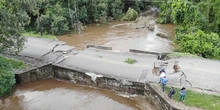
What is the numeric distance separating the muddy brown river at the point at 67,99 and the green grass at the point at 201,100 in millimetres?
1803

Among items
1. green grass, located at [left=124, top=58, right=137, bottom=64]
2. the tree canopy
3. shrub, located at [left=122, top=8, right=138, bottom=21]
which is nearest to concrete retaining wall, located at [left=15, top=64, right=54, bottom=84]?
green grass, located at [left=124, top=58, right=137, bottom=64]

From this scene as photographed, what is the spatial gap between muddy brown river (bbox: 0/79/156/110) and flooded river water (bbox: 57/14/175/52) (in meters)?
7.33

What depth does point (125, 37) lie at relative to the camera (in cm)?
2319

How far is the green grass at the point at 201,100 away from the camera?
999 cm

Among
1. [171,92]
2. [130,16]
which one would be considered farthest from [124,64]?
[130,16]

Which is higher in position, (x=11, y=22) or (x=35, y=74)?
(x=11, y=22)

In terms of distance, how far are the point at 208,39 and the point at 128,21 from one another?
566 inches

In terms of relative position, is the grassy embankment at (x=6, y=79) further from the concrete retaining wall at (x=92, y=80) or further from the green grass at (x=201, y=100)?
the green grass at (x=201, y=100)

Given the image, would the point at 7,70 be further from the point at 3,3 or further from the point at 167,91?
the point at 167,91

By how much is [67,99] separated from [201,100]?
6833 mm

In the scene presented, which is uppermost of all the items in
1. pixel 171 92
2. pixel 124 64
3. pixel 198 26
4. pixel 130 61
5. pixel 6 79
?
pixel 198 26

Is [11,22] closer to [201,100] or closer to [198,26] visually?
[201,100]

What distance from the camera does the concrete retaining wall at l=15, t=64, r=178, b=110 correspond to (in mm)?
11438

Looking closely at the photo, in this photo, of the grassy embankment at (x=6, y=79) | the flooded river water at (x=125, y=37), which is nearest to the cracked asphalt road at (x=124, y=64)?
the grassy embankment at (x=6, y=79)
